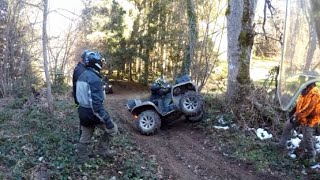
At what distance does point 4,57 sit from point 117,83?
12.6 meters

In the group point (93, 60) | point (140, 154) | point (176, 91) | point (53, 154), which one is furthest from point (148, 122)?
point (93, 60)

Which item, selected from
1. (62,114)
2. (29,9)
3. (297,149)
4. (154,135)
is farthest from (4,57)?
(297,149)

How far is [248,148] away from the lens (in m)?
7.75

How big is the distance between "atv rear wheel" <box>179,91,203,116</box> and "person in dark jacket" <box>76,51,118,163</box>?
303cm

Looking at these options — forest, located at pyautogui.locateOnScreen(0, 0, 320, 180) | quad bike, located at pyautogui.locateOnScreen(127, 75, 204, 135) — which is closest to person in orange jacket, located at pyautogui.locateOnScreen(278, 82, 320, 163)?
forest, located at pyautogui.locateOnScreen(0, 0, 320, 180)

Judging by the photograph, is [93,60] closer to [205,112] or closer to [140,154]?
[140,154]

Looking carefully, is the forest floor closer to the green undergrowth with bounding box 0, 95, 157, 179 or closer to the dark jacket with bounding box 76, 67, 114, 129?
the green undergrowth with bounding box 0, 95, 157, 179

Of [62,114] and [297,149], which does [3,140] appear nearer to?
[62,114]

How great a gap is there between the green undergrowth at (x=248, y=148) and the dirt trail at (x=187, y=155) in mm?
192

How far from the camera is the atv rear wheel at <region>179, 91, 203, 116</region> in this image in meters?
9.06

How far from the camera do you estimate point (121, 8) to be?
78.1 ft

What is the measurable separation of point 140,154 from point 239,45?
175 inches

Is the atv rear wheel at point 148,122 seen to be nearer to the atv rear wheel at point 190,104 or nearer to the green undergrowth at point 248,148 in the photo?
the atv rear wheel at point 190,104

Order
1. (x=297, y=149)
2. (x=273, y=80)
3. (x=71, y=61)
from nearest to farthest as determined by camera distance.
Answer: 1. (x=297, y=149)
2. (x=273, y=80)
3. (x=71, y=61)
